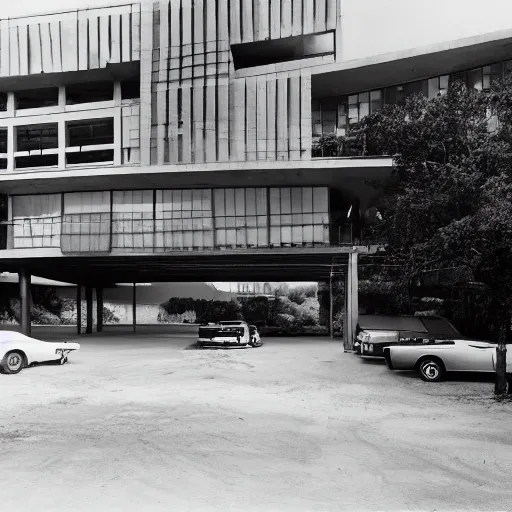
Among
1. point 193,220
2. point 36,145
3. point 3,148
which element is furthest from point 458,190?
point 3,148

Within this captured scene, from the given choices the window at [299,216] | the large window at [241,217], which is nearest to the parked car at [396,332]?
the window at [299,216]

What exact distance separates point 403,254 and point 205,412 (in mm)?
6997

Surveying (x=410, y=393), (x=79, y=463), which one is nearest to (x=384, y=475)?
(x=79, y=463)

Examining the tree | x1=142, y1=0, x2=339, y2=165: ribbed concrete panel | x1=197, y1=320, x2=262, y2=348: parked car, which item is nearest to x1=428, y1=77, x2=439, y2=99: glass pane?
x1=142, y1=0, x2=339, y2=165: ribbed concrete panel

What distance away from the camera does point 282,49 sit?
2580cm

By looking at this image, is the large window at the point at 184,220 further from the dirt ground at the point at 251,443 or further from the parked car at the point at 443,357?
the parked car at the point at 443,357

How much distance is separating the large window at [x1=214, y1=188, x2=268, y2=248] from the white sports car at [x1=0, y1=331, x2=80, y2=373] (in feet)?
29.3

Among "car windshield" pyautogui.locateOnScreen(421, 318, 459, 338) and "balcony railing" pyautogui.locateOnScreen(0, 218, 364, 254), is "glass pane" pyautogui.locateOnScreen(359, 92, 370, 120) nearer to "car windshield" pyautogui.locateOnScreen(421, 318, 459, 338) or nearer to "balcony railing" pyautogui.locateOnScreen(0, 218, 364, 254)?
"balcony railing" pyautogui.locateOnScreen(0, 218, 364, 254)

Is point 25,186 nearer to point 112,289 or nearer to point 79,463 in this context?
point 112,289

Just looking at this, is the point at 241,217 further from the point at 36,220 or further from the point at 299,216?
the point at 36,220

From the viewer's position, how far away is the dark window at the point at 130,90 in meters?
26.3

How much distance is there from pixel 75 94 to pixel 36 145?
2.76 m

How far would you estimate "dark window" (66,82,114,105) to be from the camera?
26516 millimetres

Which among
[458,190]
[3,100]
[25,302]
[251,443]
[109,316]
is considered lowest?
[109,316]
